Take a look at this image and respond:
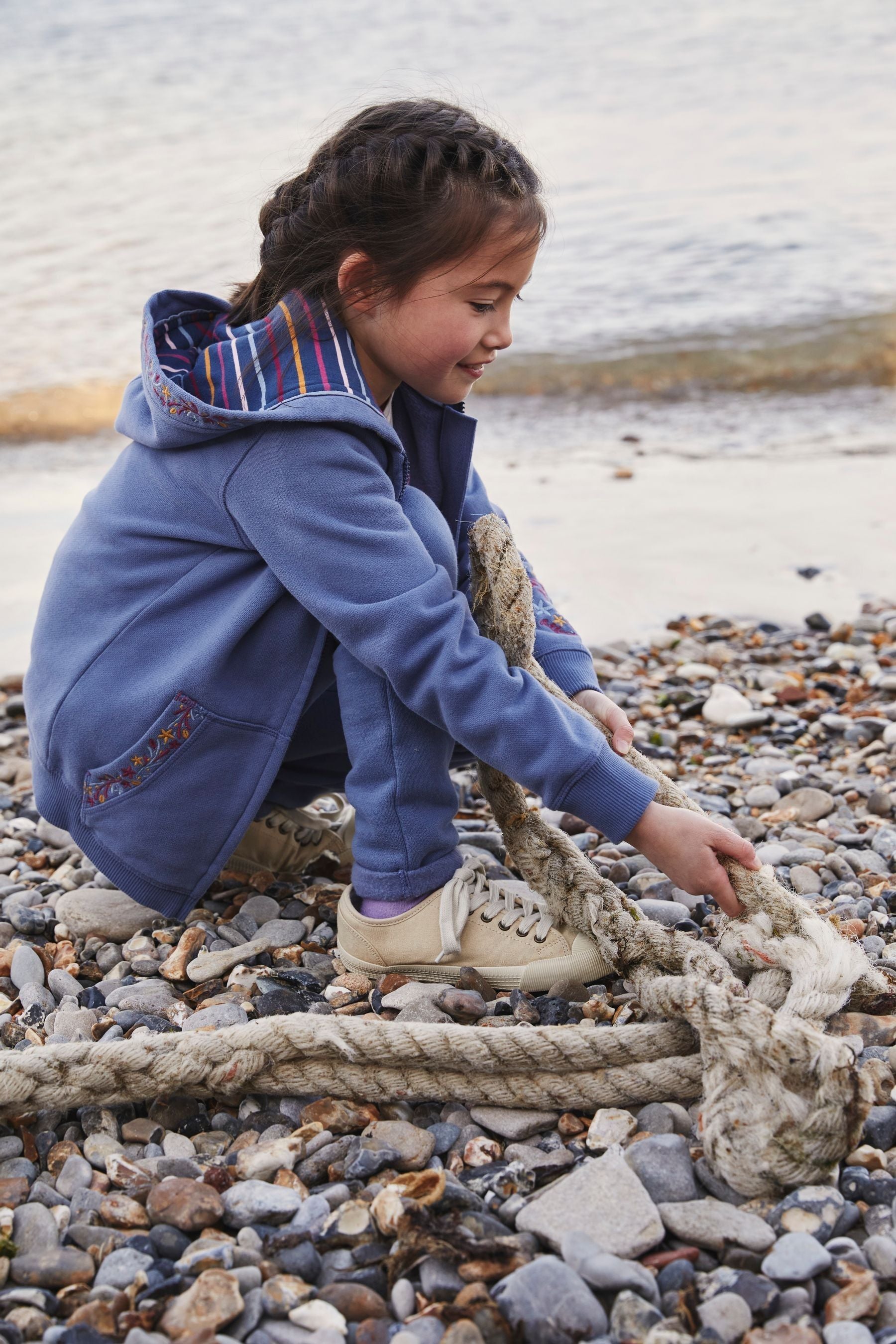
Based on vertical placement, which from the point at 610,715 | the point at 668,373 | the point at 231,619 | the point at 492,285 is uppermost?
the point at 492,285

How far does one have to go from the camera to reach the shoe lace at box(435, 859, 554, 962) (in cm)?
182

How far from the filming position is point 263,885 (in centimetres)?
220

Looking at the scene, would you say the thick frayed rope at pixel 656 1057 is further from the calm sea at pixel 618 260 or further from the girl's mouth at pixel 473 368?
the calm sea at pixel 618 260

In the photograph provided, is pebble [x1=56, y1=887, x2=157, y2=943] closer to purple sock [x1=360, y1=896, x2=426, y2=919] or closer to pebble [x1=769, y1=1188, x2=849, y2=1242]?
purple sock [x1=360, y1=896, x2=426, y2=919]

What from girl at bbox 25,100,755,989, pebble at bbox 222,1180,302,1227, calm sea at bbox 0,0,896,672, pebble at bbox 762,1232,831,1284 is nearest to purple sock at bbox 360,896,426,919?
girl at bbox 25,100,755,989

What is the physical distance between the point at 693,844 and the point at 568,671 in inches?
19.6

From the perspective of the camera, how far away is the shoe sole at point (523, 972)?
1.82 metres

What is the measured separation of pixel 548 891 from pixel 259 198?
132 centimetres

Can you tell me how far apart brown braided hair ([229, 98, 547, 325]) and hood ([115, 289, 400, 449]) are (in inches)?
3.4

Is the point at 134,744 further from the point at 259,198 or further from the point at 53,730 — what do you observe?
the point at 259,198

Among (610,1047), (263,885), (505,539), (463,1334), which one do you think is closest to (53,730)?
(263,885)

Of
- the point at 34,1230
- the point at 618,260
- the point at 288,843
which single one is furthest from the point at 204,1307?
the point at 618,260

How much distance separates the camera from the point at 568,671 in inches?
82.6

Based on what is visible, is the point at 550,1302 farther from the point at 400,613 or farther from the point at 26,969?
the point at 26,969
